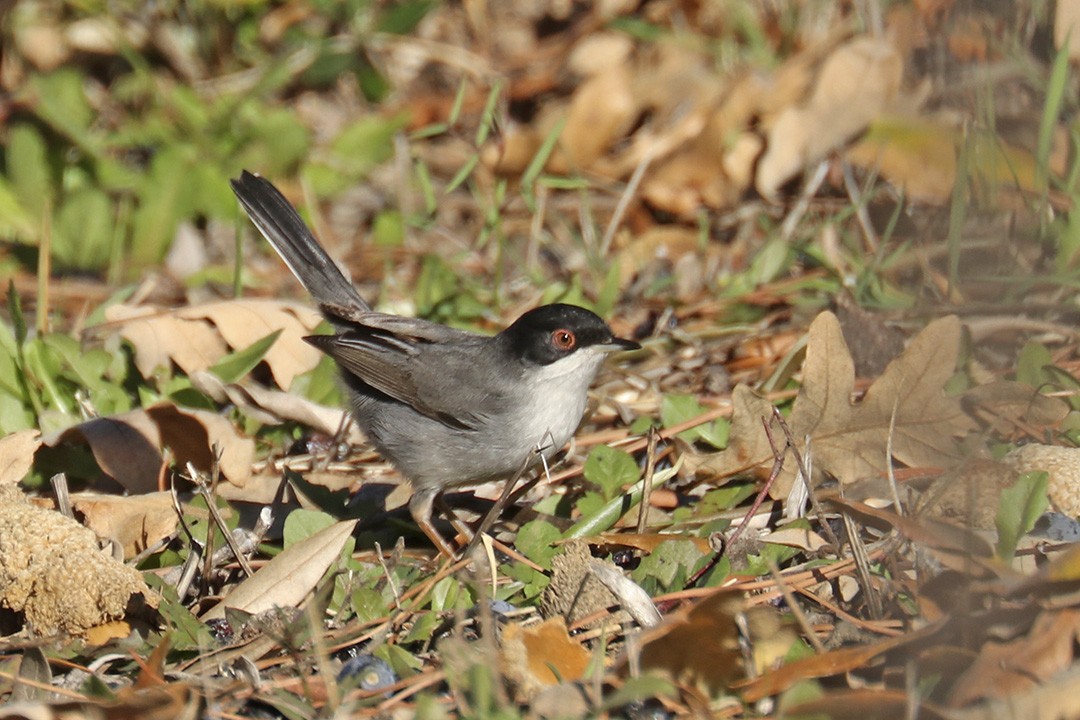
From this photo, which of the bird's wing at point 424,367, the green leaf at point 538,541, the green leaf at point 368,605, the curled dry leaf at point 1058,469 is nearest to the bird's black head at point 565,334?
the bird's wing at point 424,367

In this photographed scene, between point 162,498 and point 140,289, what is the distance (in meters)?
1.96

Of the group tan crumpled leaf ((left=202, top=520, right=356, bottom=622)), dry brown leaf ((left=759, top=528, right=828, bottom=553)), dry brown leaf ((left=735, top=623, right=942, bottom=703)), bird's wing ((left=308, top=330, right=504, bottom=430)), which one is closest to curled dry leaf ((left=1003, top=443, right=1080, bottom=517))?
dry brown leaf ((left=759, top=528, right=828, bottom=553))

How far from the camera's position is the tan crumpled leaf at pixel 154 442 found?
3.83m

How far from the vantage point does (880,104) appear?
5652 mm

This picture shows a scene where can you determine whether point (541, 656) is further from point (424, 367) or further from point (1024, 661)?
point (424, 367)

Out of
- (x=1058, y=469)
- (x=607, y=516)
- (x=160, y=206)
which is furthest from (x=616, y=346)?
(x=160, y=206)

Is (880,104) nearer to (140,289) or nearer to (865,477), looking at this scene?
(865,477)

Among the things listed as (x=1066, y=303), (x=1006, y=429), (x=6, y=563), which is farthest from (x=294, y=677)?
(x=1066, y=303)

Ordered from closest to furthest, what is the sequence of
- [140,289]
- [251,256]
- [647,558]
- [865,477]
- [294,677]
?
[294,677], [647,558], [865,477], [140,289], [251,256]

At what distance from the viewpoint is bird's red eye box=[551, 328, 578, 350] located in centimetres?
404

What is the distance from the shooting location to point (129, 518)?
11.6 ft

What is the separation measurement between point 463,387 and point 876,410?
1.37 meters

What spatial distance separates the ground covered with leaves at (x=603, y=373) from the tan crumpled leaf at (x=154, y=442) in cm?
1

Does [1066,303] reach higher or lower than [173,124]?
lower
